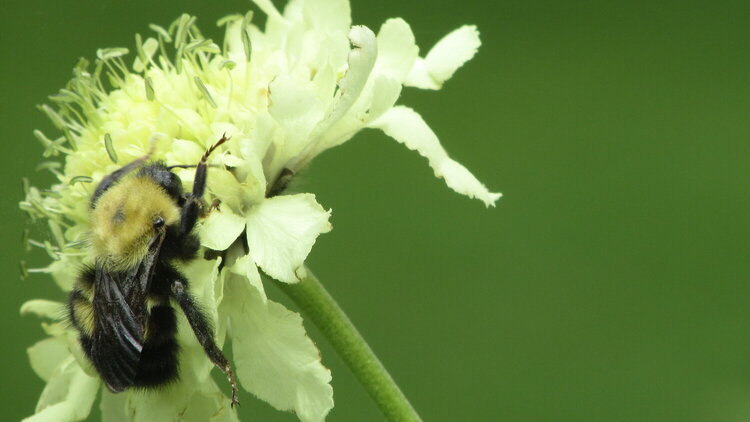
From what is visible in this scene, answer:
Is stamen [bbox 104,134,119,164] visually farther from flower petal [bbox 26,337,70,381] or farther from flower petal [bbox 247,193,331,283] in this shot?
flower petal [bbox 26,337,70,381]

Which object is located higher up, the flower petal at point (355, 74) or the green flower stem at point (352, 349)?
the flower petal at point (355, 74)

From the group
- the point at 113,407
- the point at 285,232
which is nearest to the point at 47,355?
the point at 113,407

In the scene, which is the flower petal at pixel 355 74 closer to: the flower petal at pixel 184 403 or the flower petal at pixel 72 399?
the flower petal at pixel 184 403

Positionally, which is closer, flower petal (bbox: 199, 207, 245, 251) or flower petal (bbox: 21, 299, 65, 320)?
flower petal (bbox: 199, 207, 245, 251)

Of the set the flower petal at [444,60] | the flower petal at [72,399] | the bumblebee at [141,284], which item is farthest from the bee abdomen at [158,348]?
the flower petal at [444,60]

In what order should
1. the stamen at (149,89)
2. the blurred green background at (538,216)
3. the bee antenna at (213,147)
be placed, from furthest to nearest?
the blurred green background at (538,216) < the stamen at (149,89) < the bee antenna at (213,147)

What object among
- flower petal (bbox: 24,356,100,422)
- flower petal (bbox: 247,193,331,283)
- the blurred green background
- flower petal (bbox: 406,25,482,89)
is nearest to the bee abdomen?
flower petal (bbox: 247,193,331,283)

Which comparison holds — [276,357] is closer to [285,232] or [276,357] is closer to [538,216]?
[285,232]
